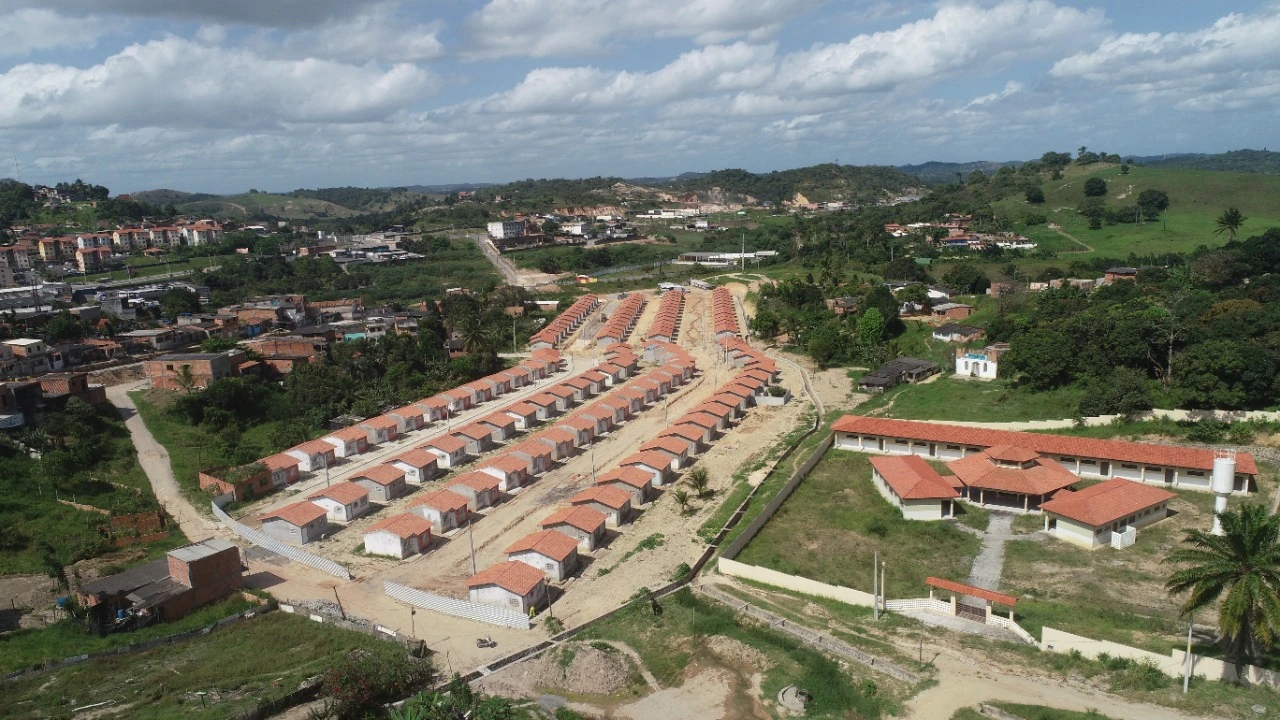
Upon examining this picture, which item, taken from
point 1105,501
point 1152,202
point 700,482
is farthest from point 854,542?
point 1152,202

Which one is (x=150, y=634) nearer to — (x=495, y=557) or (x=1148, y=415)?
(x=495, y=557)

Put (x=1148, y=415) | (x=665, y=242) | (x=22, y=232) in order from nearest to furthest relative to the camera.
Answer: (x=1148, y=415), (x=22, y=232), (x=665, y=242)

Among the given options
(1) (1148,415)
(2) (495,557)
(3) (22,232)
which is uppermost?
(3) (22,232)

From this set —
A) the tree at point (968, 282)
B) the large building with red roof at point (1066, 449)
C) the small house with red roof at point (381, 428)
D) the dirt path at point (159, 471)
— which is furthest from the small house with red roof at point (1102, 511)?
the tree at point (968, 282)

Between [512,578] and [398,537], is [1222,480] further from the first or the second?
[398,537]

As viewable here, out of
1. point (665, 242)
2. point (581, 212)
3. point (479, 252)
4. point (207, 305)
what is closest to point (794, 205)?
point (581, 212)

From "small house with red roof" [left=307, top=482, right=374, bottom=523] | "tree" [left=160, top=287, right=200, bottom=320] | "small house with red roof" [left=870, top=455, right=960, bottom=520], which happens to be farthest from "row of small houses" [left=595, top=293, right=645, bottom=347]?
"small house with red roof" [left=870, top=455, right=960, bottom=520]

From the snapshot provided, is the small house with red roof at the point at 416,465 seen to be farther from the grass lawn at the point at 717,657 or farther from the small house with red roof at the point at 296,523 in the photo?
the grass lawn at the point at 717,657
